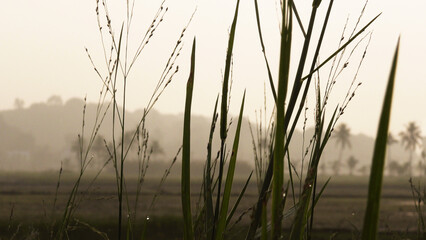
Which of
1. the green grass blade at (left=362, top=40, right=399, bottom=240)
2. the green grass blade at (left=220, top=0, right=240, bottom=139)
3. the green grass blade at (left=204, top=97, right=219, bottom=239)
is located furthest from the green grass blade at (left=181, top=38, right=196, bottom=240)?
the green grass blade at (left=362, top=40, right=399, bottom=240)

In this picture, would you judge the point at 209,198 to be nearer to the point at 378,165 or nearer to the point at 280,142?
the point at 280,142

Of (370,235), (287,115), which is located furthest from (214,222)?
(370,235)

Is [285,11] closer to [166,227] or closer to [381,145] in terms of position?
[381,145]

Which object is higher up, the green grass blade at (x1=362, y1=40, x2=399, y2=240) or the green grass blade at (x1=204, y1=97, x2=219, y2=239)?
the green grass blade at (x1=362, y1=40, x2=399, y2=240)

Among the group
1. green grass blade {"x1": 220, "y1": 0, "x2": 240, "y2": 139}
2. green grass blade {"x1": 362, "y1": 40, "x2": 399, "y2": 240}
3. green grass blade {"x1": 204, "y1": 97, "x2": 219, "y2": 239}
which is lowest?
green grass blade {"x1": 204, "y1": 97, "x2": 219, "y2": 239}

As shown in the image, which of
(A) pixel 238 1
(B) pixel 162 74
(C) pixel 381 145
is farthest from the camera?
(B) pixel 162 74

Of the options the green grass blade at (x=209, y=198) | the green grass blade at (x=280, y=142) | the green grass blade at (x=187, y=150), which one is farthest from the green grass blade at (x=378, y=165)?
the green grass blade at (x=209, y=198)

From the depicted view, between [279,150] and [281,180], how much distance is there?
49mm

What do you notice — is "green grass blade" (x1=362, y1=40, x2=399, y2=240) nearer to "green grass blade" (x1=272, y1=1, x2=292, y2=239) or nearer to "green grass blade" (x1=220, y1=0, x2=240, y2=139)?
"green grass blade" (x1=272, y1=1, x2=292, y2=239)

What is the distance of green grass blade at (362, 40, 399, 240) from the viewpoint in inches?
21.4

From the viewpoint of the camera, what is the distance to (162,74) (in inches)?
63.0

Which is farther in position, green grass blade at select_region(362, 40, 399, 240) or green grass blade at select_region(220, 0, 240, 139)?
green grass blade at select_region(220, 0, 240, 139)

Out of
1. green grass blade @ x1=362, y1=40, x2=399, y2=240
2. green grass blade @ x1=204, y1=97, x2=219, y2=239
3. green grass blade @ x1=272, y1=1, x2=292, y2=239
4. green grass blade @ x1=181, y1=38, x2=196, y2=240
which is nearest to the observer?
green grass blade @ x1=362, y1=40, x2=399, y2=240

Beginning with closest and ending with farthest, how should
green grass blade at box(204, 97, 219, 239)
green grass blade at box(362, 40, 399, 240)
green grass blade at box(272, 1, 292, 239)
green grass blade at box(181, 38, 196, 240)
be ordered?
green grass blade at box(362, 40, 399, 240) < green grass blade at box(272, 1, 292, 239) < green grass blade at box(181, 38, 196, 240) < green grass blade at box(204, 97, 219, 239)
